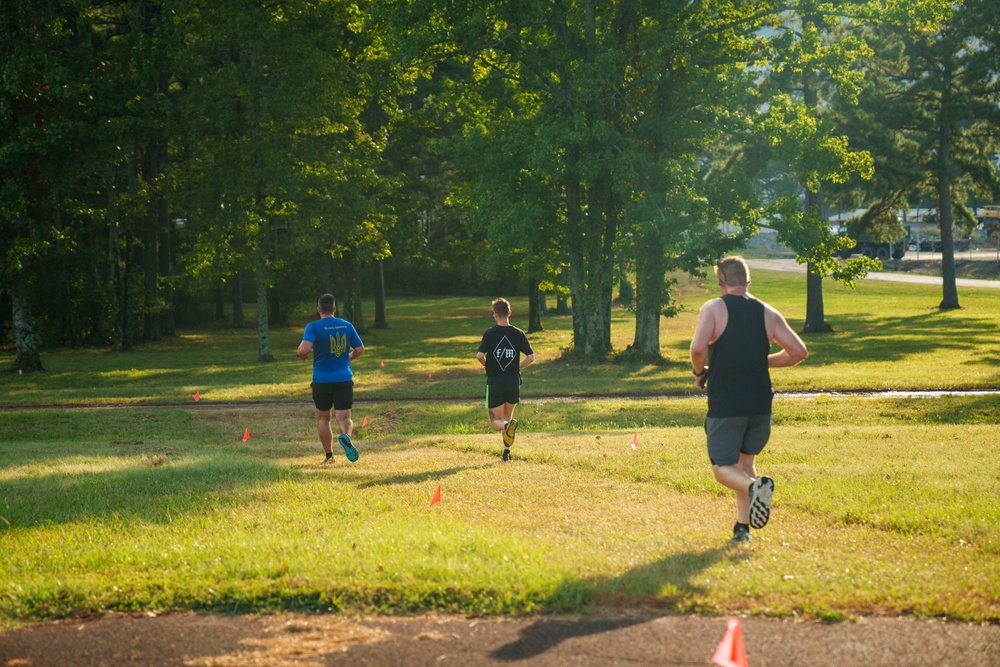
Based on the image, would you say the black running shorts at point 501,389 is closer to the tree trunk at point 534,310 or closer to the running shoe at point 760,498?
the running shoe at point 760,498

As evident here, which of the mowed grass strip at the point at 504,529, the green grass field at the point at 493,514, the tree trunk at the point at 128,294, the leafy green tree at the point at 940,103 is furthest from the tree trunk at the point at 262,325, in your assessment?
the leafy green tree at the point at 940,103

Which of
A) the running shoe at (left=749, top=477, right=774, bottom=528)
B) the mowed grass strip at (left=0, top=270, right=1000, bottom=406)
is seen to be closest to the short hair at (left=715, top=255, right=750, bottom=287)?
the running shoe at (left=749, top=477, right=774, bottom=528)

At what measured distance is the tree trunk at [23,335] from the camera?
2936 cm

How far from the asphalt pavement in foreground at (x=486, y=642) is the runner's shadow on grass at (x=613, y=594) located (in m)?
0.02

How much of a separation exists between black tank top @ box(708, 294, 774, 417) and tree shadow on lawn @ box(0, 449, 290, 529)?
4744mm

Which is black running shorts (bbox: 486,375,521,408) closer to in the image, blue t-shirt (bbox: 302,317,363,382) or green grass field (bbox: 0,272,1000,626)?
green grass field (bbox: 0,272,1000,626)

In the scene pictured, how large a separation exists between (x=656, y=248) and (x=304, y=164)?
12950 mm

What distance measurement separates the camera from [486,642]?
5641mm

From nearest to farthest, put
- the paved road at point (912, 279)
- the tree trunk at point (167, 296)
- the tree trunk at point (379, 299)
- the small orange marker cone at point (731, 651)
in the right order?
the small orange marker cone at point (731, 651), the tree trunk at point (167, 296), the tree trunk at point (379, 299), the paved road at point (912, 279)

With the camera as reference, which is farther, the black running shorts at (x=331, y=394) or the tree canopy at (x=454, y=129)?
the tree canopy at (x=454, y=129)

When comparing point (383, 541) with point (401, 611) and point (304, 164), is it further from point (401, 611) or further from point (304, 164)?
point (304, 164)

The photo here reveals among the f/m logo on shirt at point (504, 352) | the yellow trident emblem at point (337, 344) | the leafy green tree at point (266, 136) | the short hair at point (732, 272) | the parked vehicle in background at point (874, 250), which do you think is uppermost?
the leafy green tree at point (266, 136)

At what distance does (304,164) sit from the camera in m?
33.3

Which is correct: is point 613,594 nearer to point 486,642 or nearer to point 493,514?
point 486,642
